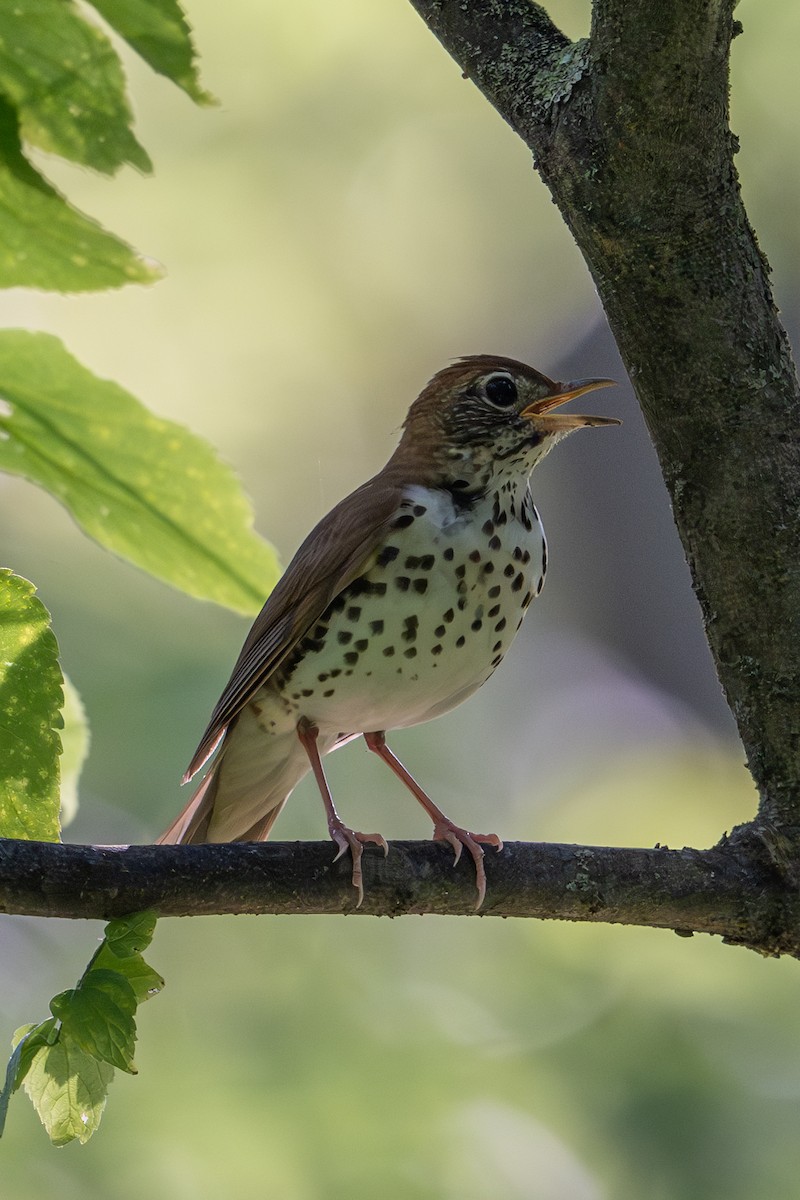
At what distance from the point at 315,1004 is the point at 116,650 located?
2.37 m

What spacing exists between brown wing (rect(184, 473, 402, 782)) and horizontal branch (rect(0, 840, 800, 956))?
3.65 ft

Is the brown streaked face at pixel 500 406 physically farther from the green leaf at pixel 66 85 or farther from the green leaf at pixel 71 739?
the green leaf at pixel 66 85

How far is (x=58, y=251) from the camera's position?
1.06 meters

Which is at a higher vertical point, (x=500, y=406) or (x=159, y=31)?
(x=500, y=406)

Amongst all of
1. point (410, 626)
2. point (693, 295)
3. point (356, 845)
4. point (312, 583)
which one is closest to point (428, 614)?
point (410, 626)

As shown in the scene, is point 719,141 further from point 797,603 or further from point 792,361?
point 797,603

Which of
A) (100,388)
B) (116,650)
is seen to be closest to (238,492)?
(100,388)

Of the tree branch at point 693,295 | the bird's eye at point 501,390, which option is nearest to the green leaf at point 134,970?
the tree branch at point 693,295

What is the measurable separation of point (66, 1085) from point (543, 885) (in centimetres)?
149

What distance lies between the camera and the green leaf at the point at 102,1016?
137 centimetres

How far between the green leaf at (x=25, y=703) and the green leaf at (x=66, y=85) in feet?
1.25

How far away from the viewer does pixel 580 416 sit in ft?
13.6

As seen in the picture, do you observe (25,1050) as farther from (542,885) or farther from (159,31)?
(542,885)

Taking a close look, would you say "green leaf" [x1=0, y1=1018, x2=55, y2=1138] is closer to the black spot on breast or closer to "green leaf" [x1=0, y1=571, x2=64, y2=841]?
"green leaf" [x1=0, y1=571, x2=64, y2=841]
